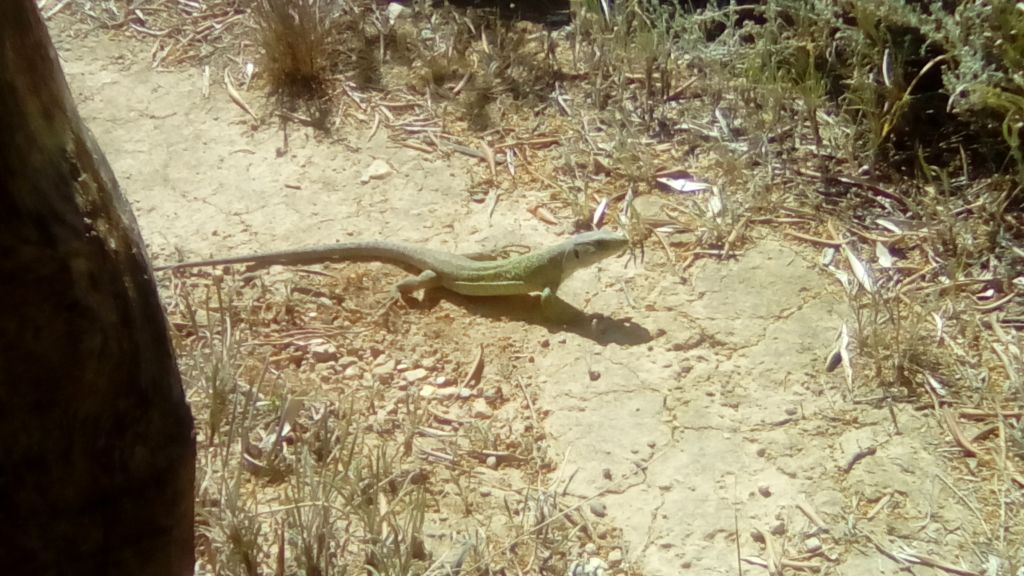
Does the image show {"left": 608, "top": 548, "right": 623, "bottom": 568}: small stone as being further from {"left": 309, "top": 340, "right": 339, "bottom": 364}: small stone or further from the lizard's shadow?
{"left": 309, "top": 340, "right": 339, "bottom": 364}: small stone

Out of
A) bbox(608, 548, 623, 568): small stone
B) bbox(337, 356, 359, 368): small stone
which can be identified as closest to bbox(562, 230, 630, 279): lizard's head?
bbox(337, 356, 359, 368): small stone

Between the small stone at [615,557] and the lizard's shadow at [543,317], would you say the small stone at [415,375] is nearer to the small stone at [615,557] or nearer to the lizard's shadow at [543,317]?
the lizard's shadow at [543,317]

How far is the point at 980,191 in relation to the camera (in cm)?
502

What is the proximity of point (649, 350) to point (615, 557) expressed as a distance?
1139 millimetres

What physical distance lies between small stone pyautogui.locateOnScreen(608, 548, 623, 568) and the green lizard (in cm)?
140

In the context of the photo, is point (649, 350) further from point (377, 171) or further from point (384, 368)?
point (377, 171)

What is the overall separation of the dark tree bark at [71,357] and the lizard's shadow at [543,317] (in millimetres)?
2269

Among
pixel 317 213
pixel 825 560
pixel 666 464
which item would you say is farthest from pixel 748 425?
pixel 317 213

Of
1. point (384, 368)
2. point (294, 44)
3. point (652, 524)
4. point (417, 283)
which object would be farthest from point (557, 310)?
point (294, 44)

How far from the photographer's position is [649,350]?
4.32m

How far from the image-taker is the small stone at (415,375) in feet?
13.8

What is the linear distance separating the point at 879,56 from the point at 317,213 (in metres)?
2.99

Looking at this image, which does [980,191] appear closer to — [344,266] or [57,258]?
[344,266]

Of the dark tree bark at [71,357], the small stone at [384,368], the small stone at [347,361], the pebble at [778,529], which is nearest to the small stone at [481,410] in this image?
the small stone at [384,368]
